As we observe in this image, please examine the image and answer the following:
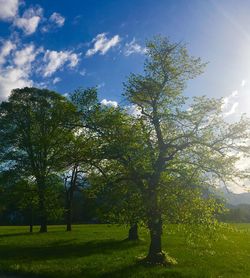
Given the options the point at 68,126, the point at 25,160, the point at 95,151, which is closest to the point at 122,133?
the point at 95,151

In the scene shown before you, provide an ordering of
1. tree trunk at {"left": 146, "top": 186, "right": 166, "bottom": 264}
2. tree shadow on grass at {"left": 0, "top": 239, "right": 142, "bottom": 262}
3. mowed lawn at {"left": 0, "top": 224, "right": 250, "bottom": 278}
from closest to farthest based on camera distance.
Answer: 1. mowed lawn at {"left": 0, "top": 224, "right": 250, "bottom": 278}
2. tree trunk at {"left": 146, "top": 186, "right": 166, "bottom": 264}
3. tree shadow on grass at {"left": 0, "top": 239, "right": 142, "bottom": 262}

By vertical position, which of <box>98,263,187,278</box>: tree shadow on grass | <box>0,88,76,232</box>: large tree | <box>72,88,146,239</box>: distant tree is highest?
<box>0,88,76,232</box>: large tree

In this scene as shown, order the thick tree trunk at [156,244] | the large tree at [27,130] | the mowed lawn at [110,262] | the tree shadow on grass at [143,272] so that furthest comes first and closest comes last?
the large tree at [27,130] → the thick tree trunk at [156,244] → the mowed lawn at [110,262] → the tree shadow on grass at [143,272]

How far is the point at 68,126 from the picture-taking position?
2964cm

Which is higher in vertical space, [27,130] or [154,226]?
[27,130]

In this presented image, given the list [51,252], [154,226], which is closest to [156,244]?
[154,226]

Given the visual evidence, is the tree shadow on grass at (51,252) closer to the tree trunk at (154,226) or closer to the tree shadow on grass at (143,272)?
the tree trunk at (154,226)

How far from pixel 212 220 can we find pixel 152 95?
9373 mm

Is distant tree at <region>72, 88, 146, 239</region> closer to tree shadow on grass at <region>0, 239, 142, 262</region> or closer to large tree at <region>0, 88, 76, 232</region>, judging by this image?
tree shadow on grass at <region>0, 239, 142, 262</region>

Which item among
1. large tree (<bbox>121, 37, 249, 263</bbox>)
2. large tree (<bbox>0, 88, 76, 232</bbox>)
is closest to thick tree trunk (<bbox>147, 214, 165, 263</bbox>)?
large tree (<bbox>121, 37, 249, 263</bbox>)

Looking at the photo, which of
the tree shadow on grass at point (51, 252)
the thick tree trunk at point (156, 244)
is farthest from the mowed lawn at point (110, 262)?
the thick tree trunk at point (156, 244)

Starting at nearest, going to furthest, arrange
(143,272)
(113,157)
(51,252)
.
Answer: (143,272) → (113,157) → (51,252)

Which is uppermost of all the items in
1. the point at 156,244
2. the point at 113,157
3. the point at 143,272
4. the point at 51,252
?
the point at 113,157

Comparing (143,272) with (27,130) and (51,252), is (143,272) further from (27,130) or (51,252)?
(27,130)
